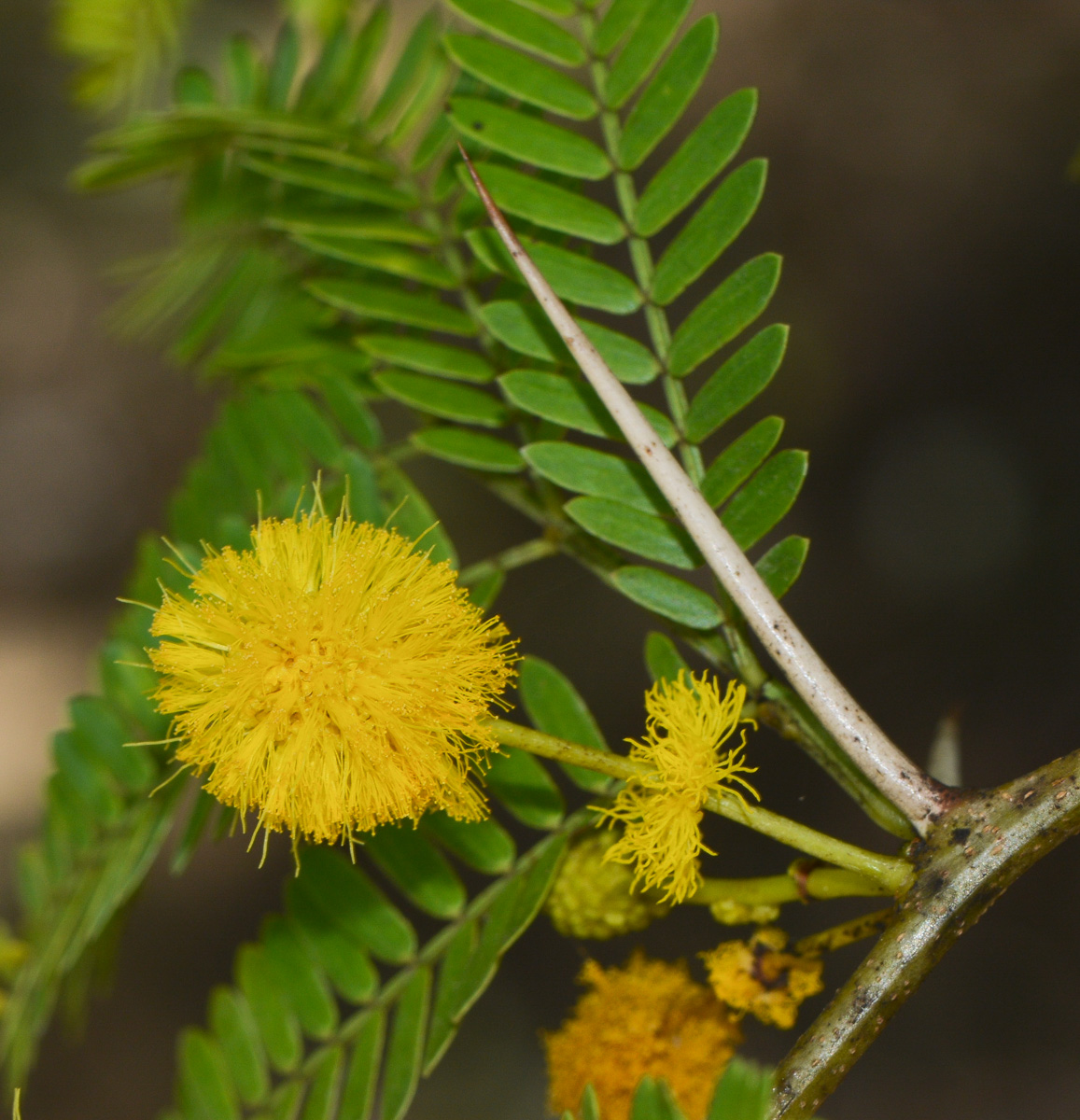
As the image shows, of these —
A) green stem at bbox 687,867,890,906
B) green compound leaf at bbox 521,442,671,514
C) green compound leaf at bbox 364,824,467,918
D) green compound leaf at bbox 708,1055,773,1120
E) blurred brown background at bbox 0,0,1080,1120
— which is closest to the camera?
green compound leaf at bbox 708,1055,773,1120

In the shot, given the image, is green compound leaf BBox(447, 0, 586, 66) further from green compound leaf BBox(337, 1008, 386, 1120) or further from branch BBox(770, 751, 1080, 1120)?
green compound leaf BBox(337, 1008, 386, 1120)

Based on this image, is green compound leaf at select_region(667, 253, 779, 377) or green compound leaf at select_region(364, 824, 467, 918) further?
green compound leaf at select_region(364, 824, 467, 918)

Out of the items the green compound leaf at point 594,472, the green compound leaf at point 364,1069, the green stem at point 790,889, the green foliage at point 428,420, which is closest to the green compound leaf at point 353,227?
the green foliage at point 428,420

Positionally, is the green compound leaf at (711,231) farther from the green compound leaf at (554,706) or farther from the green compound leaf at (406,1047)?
the green compound leaf at (406,1047)

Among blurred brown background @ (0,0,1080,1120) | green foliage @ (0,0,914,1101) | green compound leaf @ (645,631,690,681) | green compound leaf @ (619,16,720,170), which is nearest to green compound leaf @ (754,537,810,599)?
green foliage @ (0,0,914,1101)

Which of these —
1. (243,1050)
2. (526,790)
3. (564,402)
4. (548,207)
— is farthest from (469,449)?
(243,1050)

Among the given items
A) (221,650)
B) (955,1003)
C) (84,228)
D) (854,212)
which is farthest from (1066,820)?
(84,228)

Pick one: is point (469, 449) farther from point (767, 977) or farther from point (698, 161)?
point (767, 977)
